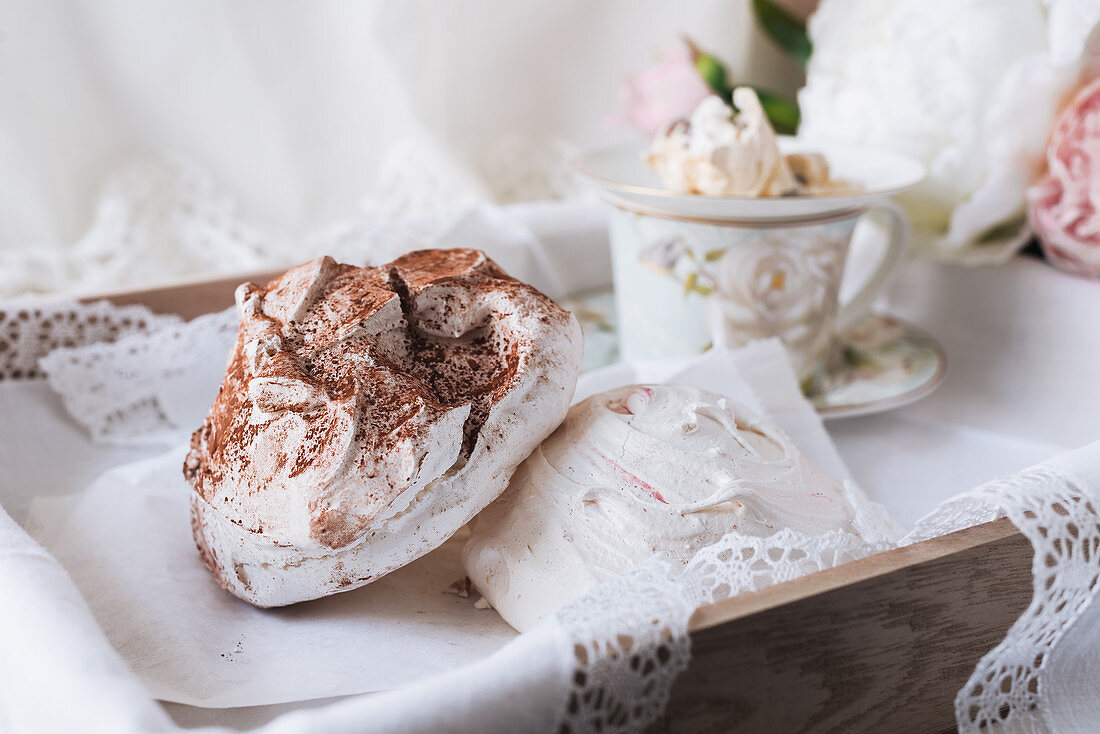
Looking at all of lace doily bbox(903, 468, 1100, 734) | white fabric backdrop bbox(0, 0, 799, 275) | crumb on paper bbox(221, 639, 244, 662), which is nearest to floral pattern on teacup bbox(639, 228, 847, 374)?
lace doily bbox(903, 468, 1100, 734)

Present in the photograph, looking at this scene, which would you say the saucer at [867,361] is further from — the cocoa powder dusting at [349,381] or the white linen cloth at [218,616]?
the cocoa powder dusting at [349,381]

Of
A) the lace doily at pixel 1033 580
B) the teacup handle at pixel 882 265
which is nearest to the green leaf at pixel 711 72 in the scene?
the teacup handle at pixel 882 265

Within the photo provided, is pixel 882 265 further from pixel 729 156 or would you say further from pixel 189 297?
pixel 189 297

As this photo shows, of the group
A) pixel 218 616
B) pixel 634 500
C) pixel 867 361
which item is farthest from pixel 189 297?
pixel 867 361

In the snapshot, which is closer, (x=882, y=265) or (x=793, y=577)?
(x=793, y=577)

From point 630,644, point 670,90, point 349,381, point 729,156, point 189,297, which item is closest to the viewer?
point 630,644

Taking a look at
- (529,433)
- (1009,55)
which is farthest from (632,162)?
(529,433)
